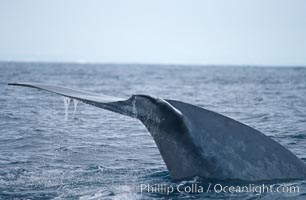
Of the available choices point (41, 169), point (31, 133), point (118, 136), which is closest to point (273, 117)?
point (118, 136)

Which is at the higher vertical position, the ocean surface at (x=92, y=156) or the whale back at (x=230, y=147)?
the whale back at (x=230, y=147)

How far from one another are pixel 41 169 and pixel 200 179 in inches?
120

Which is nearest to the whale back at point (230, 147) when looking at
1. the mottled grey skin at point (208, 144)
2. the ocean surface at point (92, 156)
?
the mottled grey skin at point (208, 144)

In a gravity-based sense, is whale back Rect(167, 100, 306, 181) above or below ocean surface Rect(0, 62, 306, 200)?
above

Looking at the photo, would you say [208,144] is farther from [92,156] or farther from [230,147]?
[92,156]

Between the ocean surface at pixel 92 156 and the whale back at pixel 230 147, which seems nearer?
the whale back at pixel 230 147

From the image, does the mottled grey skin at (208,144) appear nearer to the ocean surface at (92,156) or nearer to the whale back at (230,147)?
the whale back at (230,147)

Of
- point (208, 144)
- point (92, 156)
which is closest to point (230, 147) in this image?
point (208, 144)

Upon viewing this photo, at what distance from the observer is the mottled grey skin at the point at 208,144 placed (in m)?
4.57

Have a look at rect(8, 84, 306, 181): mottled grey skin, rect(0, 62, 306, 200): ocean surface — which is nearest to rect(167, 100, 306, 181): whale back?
rect(8, 84, 306, 181): mottled grey skin

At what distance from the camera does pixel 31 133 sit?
10742mm

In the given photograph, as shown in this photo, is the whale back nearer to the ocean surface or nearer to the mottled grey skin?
the mottled grey skin

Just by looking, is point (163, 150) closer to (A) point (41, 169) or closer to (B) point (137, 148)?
(A) point (41, 169)

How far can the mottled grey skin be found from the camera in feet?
15.0
